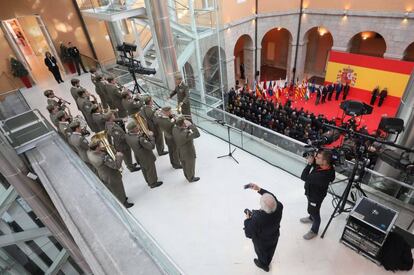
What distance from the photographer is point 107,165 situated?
15.3ft

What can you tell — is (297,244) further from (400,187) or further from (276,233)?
(400,187)

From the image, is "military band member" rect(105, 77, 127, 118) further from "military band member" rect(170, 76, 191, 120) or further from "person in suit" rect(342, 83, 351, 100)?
"person in suit" rect(342, 83, 351, 100)

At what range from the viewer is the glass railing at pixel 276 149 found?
430 centimetres

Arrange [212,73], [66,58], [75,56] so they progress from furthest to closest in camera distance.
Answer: [212,73] → [66,58] → [75,56]

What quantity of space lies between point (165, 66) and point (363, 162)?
6.79 meters

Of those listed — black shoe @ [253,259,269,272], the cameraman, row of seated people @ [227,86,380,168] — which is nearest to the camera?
the cameraman

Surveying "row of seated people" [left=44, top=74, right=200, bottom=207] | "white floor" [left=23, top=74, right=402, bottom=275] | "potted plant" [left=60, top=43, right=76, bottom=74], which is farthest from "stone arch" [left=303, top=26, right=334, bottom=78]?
"row of seated people" [left=44, top=74, right=200, bottom=207]

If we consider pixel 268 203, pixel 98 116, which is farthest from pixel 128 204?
pixel 268 203

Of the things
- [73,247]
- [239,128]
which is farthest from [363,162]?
[73,247]

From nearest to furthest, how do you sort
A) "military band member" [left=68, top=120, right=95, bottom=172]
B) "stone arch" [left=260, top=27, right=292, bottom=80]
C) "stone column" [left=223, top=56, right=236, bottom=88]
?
"military band member" [left=68, top=120, right=95, bottom=172], "stone column" [left=223, top=56, right=236, bottom=88], "stone arch" [left=260, top=27, right=292, bottom=80]

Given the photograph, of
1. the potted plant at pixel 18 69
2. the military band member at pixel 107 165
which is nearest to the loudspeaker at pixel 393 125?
the military band member at pixel 107 165

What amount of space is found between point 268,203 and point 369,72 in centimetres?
1415

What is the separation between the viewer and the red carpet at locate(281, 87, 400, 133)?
41.7ft

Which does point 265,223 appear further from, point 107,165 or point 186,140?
point 107,165
